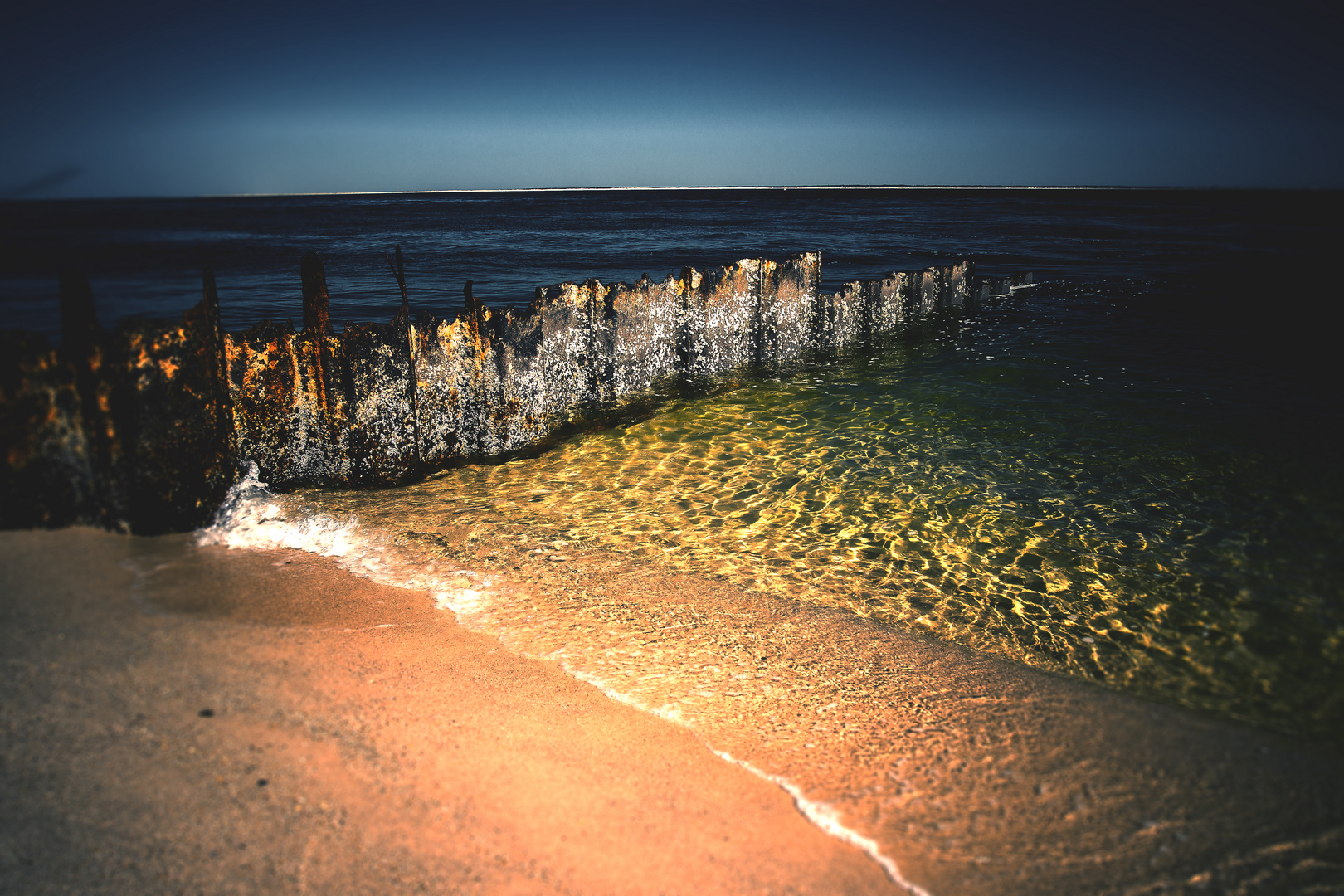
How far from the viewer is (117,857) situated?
1.86m

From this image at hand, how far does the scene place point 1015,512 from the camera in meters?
4.71

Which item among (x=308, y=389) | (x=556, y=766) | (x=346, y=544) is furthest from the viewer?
(x=308, y=389)

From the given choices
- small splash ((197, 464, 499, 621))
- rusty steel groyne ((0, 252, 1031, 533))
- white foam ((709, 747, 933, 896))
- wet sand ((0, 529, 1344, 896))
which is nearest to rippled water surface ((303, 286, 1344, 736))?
small splash ((197, 464, 499, 621))

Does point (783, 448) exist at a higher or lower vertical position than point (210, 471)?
lower

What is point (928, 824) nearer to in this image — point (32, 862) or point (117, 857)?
point (117, 857)

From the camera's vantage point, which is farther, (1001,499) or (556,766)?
A: (1001,499)

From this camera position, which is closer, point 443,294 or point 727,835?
point 727,835

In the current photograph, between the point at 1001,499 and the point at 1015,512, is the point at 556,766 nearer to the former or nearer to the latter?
the point at 1015,512

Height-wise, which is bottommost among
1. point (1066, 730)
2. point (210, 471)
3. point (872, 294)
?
point (1066, 730)

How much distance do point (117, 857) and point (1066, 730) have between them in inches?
122

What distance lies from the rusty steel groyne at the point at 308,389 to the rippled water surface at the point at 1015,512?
384 mm

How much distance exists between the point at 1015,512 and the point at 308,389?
15.9 feet

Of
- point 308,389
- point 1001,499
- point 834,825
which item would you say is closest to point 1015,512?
point 1001,499

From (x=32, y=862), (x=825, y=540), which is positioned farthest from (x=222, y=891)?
(x=825, y=540)
